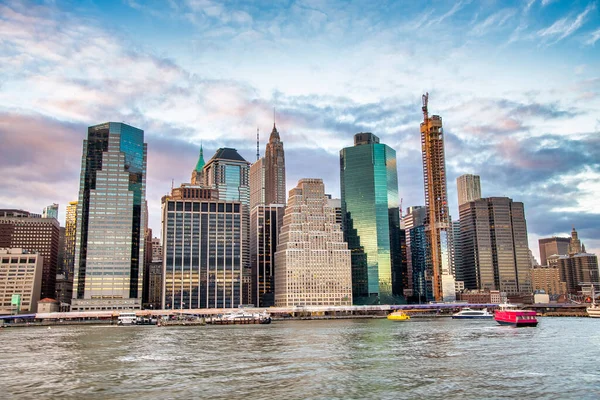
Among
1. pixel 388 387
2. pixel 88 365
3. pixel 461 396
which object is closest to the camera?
pixel 461 396

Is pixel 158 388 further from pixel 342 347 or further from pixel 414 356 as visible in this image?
pixel 342 347

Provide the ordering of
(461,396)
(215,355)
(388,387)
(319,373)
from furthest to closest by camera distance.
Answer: (215,355), (319,373), (388,387), (461,396)

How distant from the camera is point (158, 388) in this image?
68438mm

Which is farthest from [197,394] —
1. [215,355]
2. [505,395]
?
[215,355]

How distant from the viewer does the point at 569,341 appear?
12612 centimetres

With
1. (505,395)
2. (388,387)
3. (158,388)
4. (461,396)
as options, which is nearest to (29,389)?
(158,388)

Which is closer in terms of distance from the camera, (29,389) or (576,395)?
(576,395)

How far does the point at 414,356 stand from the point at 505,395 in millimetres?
35424

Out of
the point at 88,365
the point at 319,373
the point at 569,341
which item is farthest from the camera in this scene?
the point at 569,341

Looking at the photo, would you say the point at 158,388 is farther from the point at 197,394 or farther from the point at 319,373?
the point at 319,373

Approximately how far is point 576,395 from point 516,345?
5663 centimetres

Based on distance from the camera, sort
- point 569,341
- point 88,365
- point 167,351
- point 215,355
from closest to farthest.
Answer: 1. point 88,365
2. point 215,355
3. point 167,351
4. point 569,341

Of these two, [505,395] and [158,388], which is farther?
[158,388]

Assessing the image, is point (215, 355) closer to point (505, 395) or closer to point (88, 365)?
point (88, 365)
